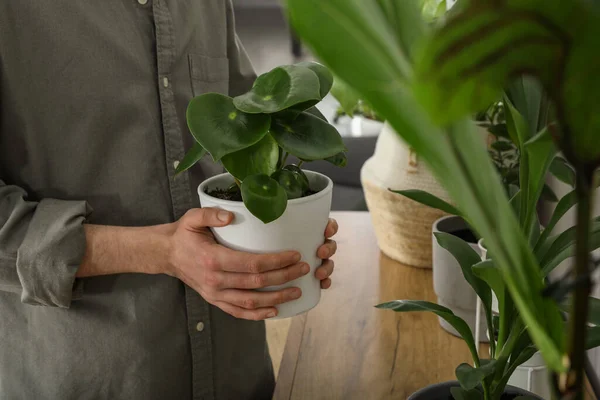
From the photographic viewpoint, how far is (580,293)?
0.94 ft

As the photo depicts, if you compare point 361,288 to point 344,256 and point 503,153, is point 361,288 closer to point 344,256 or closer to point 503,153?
point 344,256

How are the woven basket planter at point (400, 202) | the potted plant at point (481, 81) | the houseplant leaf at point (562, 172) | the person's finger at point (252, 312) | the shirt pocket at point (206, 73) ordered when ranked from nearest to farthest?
the potted plant at point (481, 81)
the person's finger at point (252, 312)
the houseplant leaf at point (562, 172)
the shirt pocket at point (206, 73)
the woven basket planter at point (400, 202)

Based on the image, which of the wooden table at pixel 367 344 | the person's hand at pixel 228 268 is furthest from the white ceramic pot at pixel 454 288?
the person's hand at pixel 228 268

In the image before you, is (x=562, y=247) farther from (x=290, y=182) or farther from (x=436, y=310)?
(x=290, y=182)

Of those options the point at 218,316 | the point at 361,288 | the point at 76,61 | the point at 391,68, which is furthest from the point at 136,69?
the point at 391,68

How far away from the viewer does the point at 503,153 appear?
1163mm

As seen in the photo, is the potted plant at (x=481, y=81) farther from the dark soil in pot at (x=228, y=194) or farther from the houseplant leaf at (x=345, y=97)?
the houseplant leaf at (x=345, y=97)

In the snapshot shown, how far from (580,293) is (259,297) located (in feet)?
1.84

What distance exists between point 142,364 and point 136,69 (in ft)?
1.54

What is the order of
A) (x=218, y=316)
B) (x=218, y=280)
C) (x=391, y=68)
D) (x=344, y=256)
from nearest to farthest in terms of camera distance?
(x=391, y=68) < (x=218, y=280) < (x=218, y=316) < (x=344, y=256)

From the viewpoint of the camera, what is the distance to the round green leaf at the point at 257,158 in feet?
2.23

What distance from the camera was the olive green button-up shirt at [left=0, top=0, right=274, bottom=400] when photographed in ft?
2.92

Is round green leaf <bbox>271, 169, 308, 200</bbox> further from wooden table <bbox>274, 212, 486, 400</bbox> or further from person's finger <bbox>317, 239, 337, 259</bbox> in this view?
wooden table <bbox>274, 212, 486, 400</bbox>

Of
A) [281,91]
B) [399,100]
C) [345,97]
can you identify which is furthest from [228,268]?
[399,100]
